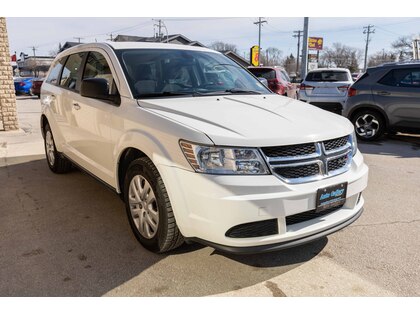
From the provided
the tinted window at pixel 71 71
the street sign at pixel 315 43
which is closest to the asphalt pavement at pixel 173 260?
the tinted window at pixel 71 71

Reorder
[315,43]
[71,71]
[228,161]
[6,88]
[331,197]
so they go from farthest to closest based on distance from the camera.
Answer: [315,43] < [6,88] < [71,71] < [331,197] < [228,161]

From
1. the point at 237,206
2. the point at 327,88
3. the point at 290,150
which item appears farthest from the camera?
the point at 327,88

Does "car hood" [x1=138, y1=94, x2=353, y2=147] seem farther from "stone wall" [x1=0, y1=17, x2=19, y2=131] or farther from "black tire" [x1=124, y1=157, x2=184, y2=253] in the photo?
"stone wall" [x1=0, y1=17, x2=19, y2=131]

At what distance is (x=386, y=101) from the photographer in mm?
7777

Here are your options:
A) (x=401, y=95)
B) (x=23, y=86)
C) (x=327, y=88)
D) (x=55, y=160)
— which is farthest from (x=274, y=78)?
(x=23, y=86)

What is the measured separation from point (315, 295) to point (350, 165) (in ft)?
3.43

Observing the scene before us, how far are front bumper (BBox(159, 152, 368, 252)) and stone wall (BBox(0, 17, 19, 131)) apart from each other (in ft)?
26.0

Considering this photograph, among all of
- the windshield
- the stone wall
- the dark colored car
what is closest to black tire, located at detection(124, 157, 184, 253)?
the windshield

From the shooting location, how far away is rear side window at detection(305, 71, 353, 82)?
11.0 metres

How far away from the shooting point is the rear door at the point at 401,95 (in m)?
7.47

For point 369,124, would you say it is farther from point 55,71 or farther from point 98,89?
point 98,89

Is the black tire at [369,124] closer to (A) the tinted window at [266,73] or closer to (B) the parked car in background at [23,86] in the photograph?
(A) the tinted window at [266,73]

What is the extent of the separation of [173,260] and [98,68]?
7.03 feet
